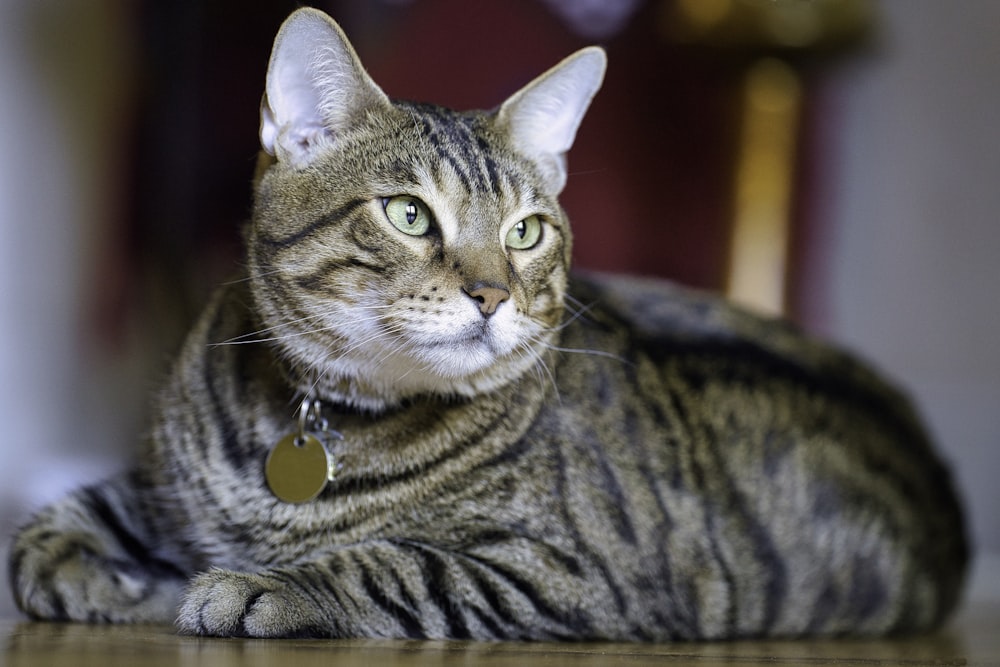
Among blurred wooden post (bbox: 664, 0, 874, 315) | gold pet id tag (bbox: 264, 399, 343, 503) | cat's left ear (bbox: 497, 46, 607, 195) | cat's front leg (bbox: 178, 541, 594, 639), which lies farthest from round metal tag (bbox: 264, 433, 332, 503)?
blurred wooden post (bbox: 664, 0, 874, 315)

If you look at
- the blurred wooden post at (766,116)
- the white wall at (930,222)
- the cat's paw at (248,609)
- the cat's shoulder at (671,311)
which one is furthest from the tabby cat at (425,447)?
the white wall at (930,222)

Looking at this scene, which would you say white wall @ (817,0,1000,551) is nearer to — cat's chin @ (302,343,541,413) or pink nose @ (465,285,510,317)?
cat's chin @ (302,343,541,413)

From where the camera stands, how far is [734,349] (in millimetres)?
1900

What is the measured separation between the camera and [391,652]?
1134 millimetres

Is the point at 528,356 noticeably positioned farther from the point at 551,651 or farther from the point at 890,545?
the point at 890,545

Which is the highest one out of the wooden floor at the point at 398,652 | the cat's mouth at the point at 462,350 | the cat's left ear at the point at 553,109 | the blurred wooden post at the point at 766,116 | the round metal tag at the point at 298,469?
the blurred wooden post at the point at 766,116

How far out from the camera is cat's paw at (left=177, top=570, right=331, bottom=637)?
1.20m

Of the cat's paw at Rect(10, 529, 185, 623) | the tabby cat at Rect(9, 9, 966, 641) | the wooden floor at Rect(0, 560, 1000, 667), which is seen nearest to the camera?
the wooden floor at Rect(0, 560, 1000, 667)

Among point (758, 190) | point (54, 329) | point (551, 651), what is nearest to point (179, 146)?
point (54, 329)

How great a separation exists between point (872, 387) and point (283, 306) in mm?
1248

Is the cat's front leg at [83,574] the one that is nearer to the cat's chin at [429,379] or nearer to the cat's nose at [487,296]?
the cat's chin at [429,379]

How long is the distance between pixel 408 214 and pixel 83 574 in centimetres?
67

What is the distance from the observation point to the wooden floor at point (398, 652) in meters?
1.03

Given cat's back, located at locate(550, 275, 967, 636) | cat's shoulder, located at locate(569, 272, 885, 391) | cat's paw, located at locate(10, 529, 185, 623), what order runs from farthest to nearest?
cat's shoulder, located at locate(569, 272, 885, 391) → cat's back, located at locate(550, 275, 967, 636) → cat's paw, located at locate(10, 529, 185, 623)
